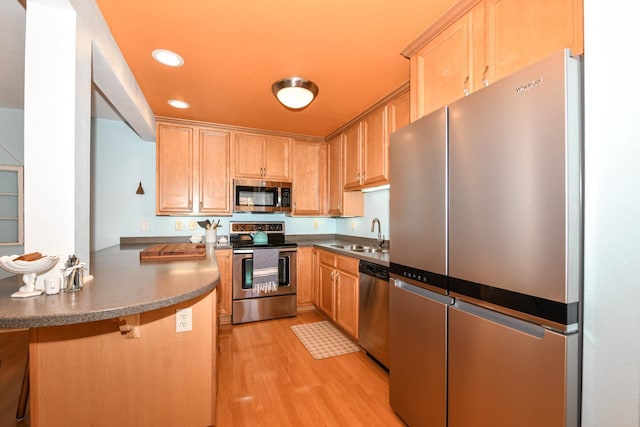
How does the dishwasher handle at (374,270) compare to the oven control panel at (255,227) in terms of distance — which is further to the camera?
the oven control panel at (255,227)

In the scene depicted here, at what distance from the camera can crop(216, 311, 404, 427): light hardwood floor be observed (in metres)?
1.75

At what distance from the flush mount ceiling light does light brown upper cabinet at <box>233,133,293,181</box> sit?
1416mm

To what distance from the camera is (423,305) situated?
1.46 meters

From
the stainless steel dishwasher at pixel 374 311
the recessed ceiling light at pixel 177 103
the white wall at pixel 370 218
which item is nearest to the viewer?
the stainless steel dishwasher at pixel 374 311

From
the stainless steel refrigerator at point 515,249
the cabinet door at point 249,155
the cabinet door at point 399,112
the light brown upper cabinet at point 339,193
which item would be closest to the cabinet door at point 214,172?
the cabinet door at point 249,155

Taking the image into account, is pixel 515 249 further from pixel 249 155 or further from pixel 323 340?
pixel 249 155

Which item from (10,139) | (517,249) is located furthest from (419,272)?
(10,139)

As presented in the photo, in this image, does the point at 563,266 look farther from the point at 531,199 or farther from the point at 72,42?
the point at 72,42

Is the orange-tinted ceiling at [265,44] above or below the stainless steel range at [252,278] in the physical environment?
above

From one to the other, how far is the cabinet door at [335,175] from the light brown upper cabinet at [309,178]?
0.11 m

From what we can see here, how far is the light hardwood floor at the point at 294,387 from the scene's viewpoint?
1749 mm

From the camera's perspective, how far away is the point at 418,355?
150 centimetres

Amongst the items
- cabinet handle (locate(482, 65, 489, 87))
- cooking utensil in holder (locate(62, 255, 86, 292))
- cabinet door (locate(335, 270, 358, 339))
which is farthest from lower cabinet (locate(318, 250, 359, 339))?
cooking utensil in holder (locate(62, 255, 86, 292))

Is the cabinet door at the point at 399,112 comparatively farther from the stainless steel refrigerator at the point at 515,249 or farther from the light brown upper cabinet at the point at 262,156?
the light brown upper cabinet at the point at 262,156
